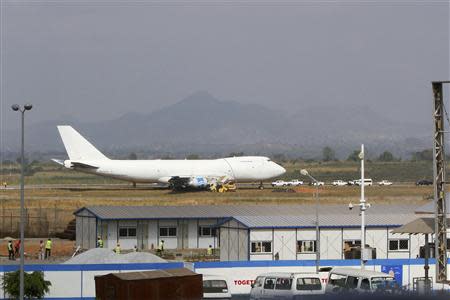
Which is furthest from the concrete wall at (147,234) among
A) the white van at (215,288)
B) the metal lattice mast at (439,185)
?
the metal lattice mast at (439,185)

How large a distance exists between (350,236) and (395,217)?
334cm

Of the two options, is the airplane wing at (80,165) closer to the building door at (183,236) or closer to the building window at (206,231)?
the building door at (183,236)

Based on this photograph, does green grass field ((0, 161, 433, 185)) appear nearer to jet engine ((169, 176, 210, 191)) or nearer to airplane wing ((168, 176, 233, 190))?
airplane wing ((168, 176, 233, 190))

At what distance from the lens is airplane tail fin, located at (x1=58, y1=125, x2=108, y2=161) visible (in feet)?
401

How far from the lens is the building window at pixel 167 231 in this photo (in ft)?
219

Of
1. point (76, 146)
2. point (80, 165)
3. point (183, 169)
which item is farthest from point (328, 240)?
point (76, 146)

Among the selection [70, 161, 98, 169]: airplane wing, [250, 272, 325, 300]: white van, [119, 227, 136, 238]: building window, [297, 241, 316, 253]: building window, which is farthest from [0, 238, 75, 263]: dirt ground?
[70, 161, 98, 169]: airplane wing

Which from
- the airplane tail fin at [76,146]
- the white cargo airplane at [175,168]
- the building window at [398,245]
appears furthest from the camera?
the airplane tail fin at [76,146]

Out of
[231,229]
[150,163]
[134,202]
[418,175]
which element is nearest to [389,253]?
[231,229]

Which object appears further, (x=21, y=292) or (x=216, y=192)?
(x=216, y=192)

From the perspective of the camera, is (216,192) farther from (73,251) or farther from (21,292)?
(21,292)

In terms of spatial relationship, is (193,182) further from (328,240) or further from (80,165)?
(328,240)

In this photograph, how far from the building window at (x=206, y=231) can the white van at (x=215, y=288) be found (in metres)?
23.1

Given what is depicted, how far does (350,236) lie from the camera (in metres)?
58.6
